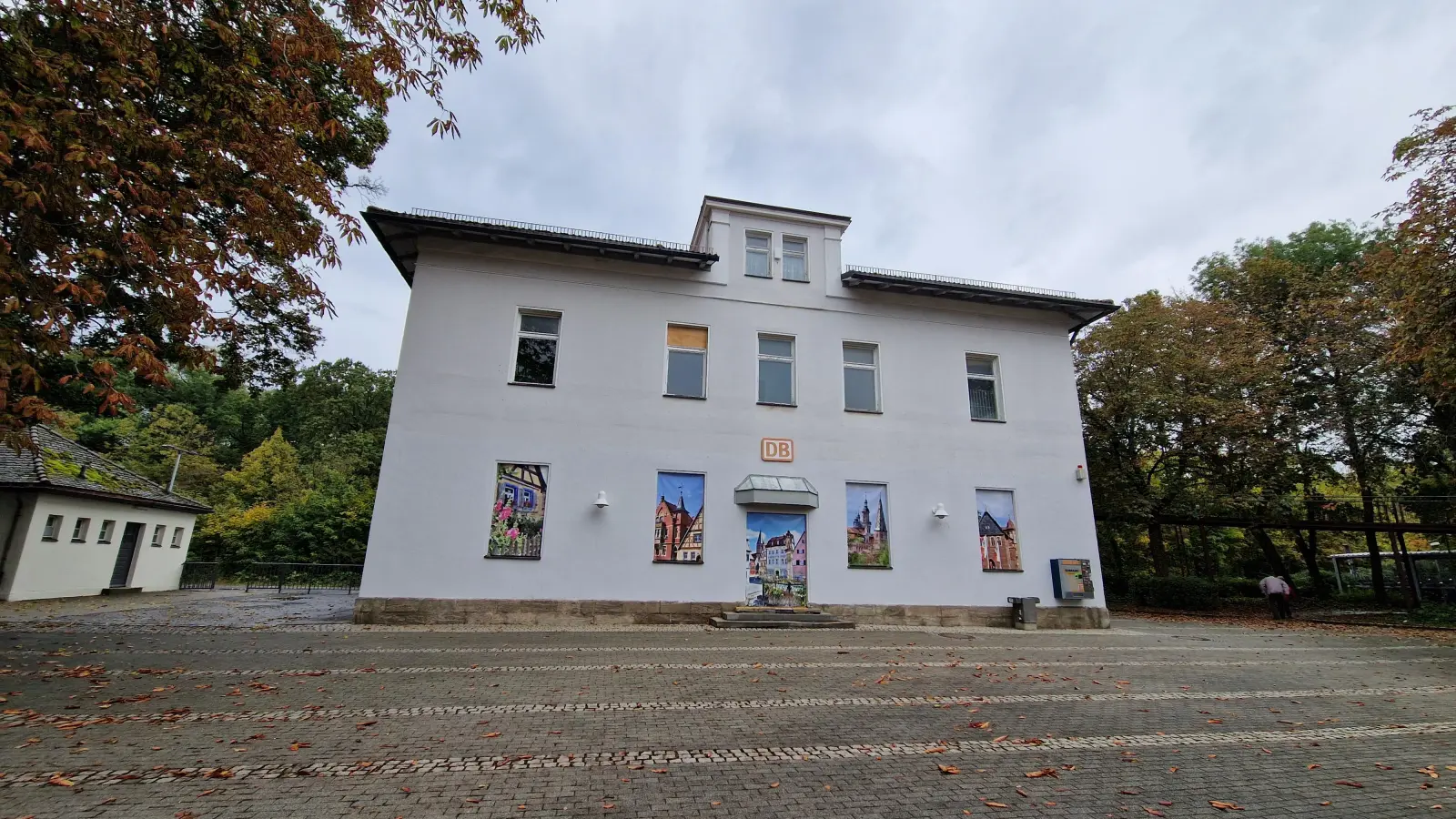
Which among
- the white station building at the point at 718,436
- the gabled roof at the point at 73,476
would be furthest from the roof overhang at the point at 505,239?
the gabled roof at the point at 73,476

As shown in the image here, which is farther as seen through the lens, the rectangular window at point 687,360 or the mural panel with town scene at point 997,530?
the mural panel with town scene at point 997,530

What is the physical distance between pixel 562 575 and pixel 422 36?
8813 millimetres

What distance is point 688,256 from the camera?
13492 millimetres

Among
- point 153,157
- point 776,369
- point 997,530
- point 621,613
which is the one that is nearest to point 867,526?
point 997,530

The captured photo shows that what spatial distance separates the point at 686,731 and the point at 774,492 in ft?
25.3

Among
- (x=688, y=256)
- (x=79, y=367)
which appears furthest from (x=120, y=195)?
(x=688, y=256)

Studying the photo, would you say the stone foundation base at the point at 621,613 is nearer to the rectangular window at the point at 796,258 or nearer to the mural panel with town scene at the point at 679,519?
the mural panel with town scene at the point at 679,519

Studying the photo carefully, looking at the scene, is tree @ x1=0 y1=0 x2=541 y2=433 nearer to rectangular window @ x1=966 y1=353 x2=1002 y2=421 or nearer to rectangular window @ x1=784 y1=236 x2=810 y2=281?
rectangular window @ x1=784 y1=236 x2=810 y2=281

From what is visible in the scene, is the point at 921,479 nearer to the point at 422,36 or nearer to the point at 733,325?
the point at 733,325

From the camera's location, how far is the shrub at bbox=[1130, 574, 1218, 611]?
20141mm

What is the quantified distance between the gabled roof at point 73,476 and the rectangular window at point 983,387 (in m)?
20.1

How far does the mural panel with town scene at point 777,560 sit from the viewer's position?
12711mm

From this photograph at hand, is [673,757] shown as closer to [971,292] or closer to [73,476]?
[971,292]

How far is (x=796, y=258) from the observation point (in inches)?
588
